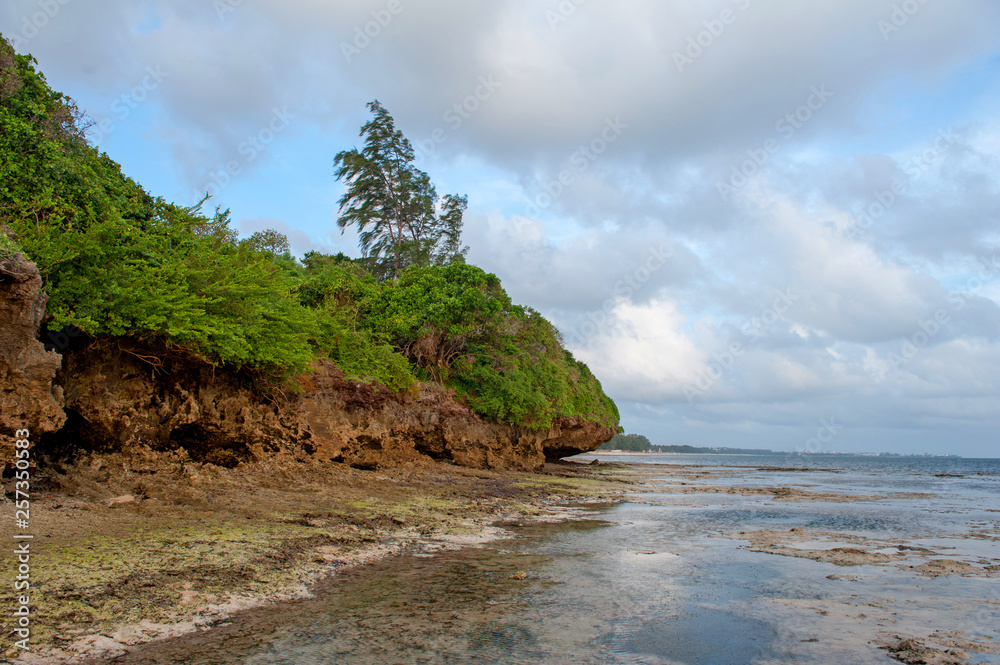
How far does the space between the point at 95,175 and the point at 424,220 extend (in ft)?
90.5

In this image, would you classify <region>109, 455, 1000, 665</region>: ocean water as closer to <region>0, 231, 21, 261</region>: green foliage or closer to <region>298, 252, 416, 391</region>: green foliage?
<region>0, 231, 21, 261</region>: green foliage

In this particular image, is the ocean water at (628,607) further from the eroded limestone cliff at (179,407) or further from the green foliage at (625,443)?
the green foliage at (625,443)

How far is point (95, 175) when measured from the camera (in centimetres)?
1209

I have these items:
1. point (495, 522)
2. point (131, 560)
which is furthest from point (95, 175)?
point (495, 522)

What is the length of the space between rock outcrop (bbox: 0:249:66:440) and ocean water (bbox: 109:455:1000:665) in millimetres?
5628

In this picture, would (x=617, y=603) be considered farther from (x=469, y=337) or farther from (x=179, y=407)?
(x=469, y=337)

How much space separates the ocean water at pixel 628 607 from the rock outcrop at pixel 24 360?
5.63 m

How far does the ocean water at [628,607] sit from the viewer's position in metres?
5.38

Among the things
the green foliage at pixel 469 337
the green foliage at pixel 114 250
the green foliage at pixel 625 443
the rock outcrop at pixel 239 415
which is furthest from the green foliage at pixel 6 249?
the green foliage at pixel 625 443

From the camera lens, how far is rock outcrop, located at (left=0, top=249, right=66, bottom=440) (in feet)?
26.8

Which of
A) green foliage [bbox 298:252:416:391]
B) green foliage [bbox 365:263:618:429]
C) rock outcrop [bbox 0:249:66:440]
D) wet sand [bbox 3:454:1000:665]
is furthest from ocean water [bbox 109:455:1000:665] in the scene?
green foliage [bbox 365:263:618:429]

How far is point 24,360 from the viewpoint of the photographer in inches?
347

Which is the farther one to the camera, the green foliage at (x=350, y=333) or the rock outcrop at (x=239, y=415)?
the green foliage at (x=350, y=333)

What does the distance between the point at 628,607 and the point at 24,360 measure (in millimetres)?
9228
